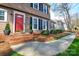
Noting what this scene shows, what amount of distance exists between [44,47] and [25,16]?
0.77 meters

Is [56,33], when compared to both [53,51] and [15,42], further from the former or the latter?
[15,42]

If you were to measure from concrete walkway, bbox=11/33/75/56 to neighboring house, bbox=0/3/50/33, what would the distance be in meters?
0.32

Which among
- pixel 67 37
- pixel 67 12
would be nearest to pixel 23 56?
pixel 67 37

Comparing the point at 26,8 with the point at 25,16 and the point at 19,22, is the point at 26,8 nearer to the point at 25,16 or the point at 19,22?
the point at 25,16

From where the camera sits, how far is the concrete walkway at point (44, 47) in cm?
430

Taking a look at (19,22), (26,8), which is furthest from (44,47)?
(26,8)

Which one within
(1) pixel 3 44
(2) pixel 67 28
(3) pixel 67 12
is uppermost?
(3) pixel 67 12

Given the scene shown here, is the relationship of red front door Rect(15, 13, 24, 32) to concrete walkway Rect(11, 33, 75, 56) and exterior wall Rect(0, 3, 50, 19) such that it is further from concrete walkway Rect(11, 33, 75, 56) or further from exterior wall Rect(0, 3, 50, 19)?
concrete walkway Rect(11, 33, 75, 56)

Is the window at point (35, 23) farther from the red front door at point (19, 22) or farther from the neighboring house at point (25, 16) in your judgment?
→ the red front door at point (19, 22)

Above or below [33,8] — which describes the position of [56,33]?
below

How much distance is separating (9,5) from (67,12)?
1.22m

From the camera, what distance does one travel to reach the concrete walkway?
4.30 metres

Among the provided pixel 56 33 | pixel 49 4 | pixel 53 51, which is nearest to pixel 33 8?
pixel 49 4

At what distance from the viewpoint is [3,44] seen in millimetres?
4281
